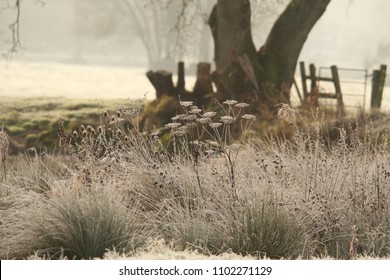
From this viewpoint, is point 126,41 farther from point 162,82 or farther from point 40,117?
point 162,82

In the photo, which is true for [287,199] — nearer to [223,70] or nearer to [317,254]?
[317,254]

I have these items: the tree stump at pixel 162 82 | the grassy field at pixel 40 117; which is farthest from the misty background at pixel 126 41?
the tree stump at pixel 162 82

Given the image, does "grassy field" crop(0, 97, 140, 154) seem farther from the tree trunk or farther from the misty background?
the tree trunk

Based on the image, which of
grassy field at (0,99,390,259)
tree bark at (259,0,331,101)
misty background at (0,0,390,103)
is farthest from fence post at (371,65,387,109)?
grassy field at (0,99,390,259)

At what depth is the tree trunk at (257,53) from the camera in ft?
47.8

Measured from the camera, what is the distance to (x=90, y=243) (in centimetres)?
614

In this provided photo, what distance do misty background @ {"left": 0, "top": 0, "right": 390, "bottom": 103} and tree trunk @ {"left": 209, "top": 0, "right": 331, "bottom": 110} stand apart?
7.68 meters

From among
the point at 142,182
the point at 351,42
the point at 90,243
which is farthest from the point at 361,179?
the point at 351,42

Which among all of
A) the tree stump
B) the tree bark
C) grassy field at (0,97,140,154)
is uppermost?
the tree bark

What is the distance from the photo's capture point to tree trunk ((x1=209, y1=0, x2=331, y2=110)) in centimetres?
1456

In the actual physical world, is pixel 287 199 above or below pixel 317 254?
above

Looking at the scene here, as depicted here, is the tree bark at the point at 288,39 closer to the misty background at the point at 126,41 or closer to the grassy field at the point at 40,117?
the grassy field at the point at 40,117

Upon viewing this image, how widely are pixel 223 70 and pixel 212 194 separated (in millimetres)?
8138

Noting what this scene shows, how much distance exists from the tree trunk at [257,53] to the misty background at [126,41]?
768 centimetres
